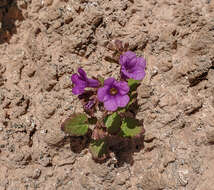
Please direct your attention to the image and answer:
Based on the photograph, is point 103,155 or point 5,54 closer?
point 103,155

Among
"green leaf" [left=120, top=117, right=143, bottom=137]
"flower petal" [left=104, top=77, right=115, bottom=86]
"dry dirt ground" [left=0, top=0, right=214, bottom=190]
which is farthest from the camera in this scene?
"dry dirt ground" [left=0, top=0, right=214, bottom=190]

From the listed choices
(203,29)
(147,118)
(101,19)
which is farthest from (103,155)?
(203,29)

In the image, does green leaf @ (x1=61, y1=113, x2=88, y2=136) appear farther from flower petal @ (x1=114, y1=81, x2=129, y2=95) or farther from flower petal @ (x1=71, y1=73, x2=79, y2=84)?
flower petal @ (x1=114, y1=81, x2=129, y2=95)

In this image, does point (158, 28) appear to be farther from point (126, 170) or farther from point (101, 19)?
point (126, 170)

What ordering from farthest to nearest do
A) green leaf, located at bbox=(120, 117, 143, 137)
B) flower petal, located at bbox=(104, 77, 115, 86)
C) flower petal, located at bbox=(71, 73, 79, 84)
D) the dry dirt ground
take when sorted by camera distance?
the dry dirt ground
green leaf, located at bbox=(120, 117, 143, 137)
flower petal, located at bbox=(71, 73, 79, 84)
flower petal, located at bbox=(104, 77, 115, 86)

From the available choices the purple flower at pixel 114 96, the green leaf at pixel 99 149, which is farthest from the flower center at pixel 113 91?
the green leaf at pixel 99 149

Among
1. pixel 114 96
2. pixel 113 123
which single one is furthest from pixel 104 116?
pixel 114 96

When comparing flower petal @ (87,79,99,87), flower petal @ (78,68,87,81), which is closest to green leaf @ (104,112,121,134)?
flower petal @ (87,79,99,87)
